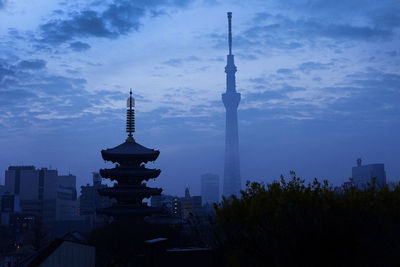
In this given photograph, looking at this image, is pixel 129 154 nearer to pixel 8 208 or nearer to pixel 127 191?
pixel 127 191

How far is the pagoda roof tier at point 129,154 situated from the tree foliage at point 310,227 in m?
36.8

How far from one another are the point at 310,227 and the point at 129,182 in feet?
137

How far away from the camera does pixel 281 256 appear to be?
69.4ft

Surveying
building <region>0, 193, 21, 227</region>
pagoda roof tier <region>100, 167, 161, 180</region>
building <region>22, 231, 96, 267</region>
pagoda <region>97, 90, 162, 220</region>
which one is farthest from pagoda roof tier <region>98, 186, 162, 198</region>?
building <region>0, 193, 21, 227</region>

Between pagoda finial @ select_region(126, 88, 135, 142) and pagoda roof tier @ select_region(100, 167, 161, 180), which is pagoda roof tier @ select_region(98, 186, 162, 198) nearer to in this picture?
pagoda roof tier @ select_region(100, 167, 161, 180)

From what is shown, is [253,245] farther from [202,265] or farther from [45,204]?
[45,204]

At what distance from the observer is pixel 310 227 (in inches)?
827

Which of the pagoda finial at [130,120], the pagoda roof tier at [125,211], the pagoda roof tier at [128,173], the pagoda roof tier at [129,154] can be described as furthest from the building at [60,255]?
the pagoda finial at [130,120]

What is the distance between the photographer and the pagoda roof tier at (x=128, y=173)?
195 ft

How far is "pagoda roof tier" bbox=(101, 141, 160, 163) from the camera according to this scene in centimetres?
6009

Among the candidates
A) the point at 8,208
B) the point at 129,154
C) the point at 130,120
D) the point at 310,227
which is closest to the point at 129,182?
the point at 129,154

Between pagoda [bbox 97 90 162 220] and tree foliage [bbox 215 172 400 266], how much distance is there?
1400 inches

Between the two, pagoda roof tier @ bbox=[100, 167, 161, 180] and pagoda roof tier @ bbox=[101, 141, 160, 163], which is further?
pagoda roof tier @ bbox=[101, 141, 160, 163]

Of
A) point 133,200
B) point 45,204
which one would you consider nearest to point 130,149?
point 133,200
